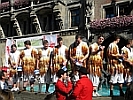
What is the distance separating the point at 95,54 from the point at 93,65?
35 cm

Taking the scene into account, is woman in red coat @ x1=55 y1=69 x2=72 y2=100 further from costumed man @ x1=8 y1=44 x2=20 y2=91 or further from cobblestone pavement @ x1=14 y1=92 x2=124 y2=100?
costumed man @ x1=8 y1=44 x2=20 y2=91

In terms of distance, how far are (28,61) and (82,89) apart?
456 cm

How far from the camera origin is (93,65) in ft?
29.2

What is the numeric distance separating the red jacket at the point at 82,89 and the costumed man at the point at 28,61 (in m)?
4.32

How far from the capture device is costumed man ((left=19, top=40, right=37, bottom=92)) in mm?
9977

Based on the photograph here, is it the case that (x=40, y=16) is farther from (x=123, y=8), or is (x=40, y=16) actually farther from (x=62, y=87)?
(x=62, y=87)

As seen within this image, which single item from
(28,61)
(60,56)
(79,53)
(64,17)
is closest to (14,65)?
(28,61)

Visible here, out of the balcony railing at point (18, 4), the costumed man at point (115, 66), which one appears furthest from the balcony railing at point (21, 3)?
the costumed man at point (115, 66)

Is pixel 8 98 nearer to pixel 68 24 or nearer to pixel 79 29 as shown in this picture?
pixel 79 29

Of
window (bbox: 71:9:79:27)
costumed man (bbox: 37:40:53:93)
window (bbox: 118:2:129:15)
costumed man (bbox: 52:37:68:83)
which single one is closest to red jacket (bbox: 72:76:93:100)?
costumed man (bbox: 52:37:68:83)

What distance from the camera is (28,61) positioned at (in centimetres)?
1005

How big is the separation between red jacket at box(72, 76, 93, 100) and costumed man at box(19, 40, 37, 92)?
4.32 meters

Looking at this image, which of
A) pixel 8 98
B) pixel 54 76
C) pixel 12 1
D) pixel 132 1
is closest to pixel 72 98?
pixel 8 98

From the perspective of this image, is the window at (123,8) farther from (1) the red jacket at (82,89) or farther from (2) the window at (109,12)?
(1) the red jacket at (82,89)
